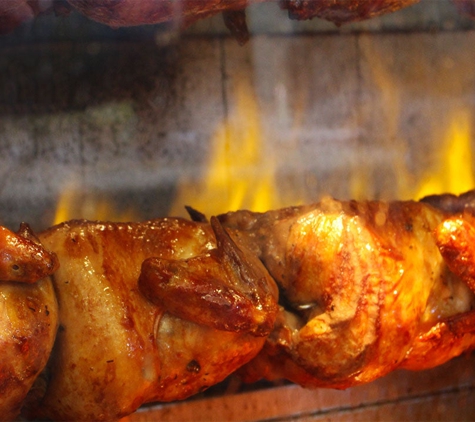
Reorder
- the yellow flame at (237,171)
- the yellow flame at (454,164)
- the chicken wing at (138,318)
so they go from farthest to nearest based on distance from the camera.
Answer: the yellow flame at (454,164) → the yellow flame at (237,171) → the chicken wing at (138,318)

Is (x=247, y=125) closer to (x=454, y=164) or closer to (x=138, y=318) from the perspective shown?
(x=454, y=164)

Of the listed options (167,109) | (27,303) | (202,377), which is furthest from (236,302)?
(167,109)

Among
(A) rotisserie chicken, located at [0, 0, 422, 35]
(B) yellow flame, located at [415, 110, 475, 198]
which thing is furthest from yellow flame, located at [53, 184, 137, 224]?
(B) yellow flame, located at [415, 110, 475, 198]

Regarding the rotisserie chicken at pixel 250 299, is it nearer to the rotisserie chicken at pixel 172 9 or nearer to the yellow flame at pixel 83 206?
the yellow flame at pixel 83 206

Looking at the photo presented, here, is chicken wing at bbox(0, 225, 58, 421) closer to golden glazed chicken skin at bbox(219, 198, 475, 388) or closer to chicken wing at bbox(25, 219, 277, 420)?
chicken wing at bbox(25, 219, 277, 420)

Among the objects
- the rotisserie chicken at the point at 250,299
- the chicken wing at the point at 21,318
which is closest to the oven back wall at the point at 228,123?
the rotisserie chicken at the point at 250,299
